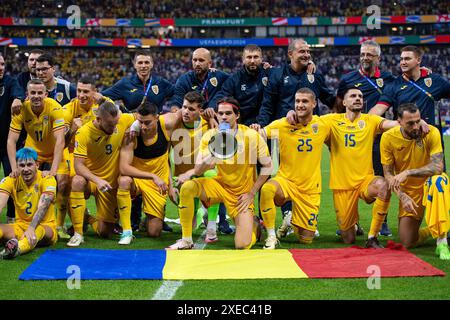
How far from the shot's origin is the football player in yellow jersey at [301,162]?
7082 millimetres

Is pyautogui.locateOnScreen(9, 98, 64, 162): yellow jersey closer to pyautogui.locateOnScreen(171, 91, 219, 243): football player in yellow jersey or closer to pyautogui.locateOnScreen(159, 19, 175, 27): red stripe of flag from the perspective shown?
pyautogui.locateOnScreen(171, 91, 219, 243): football player in yellow jersey

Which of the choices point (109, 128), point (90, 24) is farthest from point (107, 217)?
point (90, 24)

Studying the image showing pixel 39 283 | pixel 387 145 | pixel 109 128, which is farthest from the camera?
pixel 109 128

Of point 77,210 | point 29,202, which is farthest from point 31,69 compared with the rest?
point 29,202

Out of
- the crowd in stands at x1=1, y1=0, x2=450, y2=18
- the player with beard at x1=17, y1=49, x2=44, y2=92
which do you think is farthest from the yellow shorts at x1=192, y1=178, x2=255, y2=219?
the crowd in stands at x1=1, y1=0, x2=450, y2=18

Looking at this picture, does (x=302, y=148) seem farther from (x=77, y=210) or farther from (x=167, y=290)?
(x=167, y=290)

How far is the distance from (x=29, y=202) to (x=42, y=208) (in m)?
0.25

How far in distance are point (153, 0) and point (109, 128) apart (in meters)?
48.3

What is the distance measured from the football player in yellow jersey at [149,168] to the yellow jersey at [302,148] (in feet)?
4.42

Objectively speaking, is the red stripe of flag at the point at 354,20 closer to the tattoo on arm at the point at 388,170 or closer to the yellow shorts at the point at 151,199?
the yellow shorts at the point at 151,199

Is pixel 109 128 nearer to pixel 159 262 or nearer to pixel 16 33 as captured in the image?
pixel 159 262

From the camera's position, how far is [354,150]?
7180mm

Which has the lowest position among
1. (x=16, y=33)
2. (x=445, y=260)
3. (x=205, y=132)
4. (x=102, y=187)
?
(x=445, y=260)

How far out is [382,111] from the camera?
7504mm
